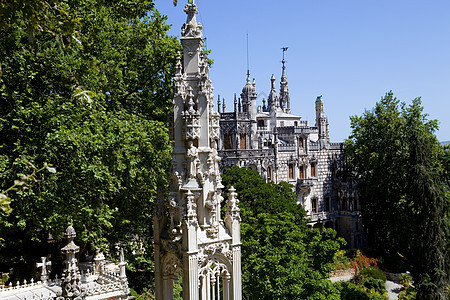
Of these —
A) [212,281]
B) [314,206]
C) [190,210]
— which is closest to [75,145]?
[190,210]

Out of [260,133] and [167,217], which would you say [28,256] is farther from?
[260,133]

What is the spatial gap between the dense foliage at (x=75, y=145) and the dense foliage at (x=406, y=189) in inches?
699

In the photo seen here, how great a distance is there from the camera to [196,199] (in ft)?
26.3

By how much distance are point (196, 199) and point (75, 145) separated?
743 centimetres

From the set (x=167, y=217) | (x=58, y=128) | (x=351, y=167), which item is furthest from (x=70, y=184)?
(x=351, y=167)

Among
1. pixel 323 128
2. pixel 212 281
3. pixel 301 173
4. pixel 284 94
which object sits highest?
pixel 284 94

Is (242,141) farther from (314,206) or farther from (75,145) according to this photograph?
(75,145)

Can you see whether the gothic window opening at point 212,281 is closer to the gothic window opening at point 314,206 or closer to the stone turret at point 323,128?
the gothic window opening at point 314,206

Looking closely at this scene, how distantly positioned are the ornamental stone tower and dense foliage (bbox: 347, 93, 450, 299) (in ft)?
69.2

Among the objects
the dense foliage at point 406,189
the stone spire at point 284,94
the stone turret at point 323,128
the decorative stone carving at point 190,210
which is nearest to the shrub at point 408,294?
the dense foliage at point 406,189

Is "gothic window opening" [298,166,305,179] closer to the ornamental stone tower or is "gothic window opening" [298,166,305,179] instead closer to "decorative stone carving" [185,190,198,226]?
the ornamental stone tower

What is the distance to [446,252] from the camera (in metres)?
25.8

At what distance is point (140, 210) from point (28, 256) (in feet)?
20.6

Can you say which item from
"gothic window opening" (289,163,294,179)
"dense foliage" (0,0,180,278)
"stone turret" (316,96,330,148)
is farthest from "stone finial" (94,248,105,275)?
"stone turret" (316,96,330,148)
